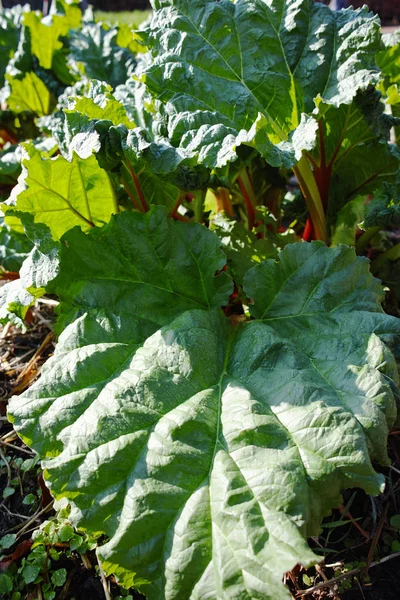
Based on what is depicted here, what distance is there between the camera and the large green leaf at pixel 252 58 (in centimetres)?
163

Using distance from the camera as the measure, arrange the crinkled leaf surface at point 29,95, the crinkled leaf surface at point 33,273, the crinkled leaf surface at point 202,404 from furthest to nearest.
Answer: the crinkled leaf surface at point 29,95 → the crinkled leaf surface at point 33,273 → the crinkled leaf surface at point 202,404

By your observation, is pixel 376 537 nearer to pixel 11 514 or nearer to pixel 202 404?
pixel 202 404

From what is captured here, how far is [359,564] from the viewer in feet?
4.64

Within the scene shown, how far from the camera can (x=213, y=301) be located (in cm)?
158

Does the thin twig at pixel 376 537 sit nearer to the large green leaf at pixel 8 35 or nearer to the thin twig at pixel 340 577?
the thin twig at pixel 340 577

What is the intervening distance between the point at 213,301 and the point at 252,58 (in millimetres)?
781

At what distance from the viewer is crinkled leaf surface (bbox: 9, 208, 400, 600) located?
1.09m

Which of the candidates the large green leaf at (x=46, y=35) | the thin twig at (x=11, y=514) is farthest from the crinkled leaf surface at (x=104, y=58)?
the thin twig at (x=11, y=514)

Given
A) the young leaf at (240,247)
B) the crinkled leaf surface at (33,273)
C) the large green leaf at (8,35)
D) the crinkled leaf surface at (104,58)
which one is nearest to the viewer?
the crinkled leaf surface at (33,273)

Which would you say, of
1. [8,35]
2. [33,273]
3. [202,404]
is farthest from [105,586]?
[8,35]

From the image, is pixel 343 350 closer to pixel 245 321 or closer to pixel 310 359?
pixel 310 359

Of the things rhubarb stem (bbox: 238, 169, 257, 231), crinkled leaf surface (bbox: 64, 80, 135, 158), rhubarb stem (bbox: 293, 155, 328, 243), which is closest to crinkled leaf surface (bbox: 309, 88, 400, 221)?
rhubarb stem (bbox: 293, 155, 328, 243)

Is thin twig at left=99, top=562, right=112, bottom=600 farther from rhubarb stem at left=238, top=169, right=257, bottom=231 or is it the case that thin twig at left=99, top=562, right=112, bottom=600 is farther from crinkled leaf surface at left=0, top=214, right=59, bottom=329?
rhubarb stem at left=238, top=169, right=257, bottom=231

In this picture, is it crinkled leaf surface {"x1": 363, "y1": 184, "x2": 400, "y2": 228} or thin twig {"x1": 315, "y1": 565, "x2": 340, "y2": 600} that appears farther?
crinkled leaf surface {"x1": 363, "y1": 184, "x2": 400, "y2": 228}
